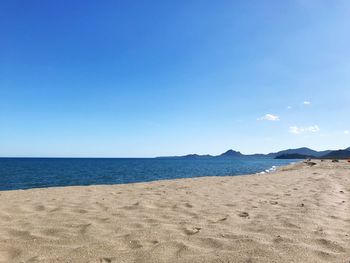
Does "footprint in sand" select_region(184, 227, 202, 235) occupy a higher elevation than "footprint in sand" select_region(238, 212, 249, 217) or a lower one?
lower

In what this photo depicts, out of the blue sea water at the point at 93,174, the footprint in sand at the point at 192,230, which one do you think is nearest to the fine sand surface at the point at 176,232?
the footprint in sand at the point at 192,230

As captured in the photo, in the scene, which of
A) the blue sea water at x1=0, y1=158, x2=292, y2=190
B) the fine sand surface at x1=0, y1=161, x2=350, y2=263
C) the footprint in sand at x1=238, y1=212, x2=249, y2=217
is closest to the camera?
the fine sand surface at x1=0, y1=161, x2=350, y2=263

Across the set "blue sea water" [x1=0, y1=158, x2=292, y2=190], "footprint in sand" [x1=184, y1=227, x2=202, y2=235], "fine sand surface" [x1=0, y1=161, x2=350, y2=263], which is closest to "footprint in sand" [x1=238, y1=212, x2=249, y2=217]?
"fine sand surface" [x1=0, y1=161, x2=350, y2=263]

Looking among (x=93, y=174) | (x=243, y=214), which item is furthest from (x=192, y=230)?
(x=93, y=174)

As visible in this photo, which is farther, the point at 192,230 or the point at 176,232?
the point at 192,230

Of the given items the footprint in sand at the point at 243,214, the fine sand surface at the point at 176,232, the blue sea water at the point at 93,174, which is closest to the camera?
the fine sand surface at the point at 176,232

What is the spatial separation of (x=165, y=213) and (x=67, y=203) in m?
2.97

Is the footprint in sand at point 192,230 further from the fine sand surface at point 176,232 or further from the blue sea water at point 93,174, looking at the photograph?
the blue sea water at point 93,174

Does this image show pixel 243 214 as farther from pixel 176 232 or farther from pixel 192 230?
pixel 176 232

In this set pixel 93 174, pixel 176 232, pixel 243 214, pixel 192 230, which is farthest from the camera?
pixel 93 174

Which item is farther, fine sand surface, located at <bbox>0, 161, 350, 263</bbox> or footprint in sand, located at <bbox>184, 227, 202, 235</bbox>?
footprint in sand, located at <bbox>184, 227, 202, 235</bbox>

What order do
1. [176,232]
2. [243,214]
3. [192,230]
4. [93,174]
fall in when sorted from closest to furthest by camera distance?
[176,232] < [192,230] < [243,214] < [93,174]

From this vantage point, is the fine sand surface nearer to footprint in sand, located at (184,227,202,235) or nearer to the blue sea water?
footprint in sand, located at (184,227,202,235)

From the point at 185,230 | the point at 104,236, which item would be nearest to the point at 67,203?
the point at 104,236
